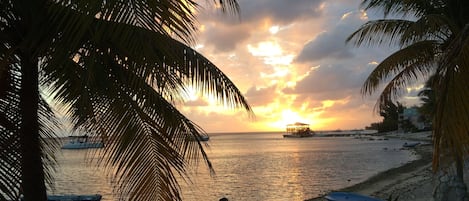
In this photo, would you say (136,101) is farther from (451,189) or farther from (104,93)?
(451,189)

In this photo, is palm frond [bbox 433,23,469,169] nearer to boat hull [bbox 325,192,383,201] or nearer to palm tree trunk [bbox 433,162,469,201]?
palm tree trunk [bbox 433,162,469,201]

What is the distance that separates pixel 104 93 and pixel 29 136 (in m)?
0.93

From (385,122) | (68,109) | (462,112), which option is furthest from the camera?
(385,122)

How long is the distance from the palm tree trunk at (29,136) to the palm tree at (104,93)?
1 centimetres

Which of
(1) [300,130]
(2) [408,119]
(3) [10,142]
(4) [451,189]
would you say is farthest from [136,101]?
(1) [300,130]

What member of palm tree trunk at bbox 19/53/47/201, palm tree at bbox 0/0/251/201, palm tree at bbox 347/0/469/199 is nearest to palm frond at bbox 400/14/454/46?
palm tree at bbox 347/0/469/199

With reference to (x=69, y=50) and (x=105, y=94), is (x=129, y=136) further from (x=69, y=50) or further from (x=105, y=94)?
(x=69, y=50)

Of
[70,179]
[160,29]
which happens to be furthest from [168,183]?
[70,179]

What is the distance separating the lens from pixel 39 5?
477 cm

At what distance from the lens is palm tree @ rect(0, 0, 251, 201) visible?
15.6ft

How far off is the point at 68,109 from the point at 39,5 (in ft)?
4.89

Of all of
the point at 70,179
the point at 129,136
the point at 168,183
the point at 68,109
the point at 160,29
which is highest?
the point at 160,29

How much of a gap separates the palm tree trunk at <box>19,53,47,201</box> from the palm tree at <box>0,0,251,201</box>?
0.03ft

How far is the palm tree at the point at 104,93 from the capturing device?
4.75 m
